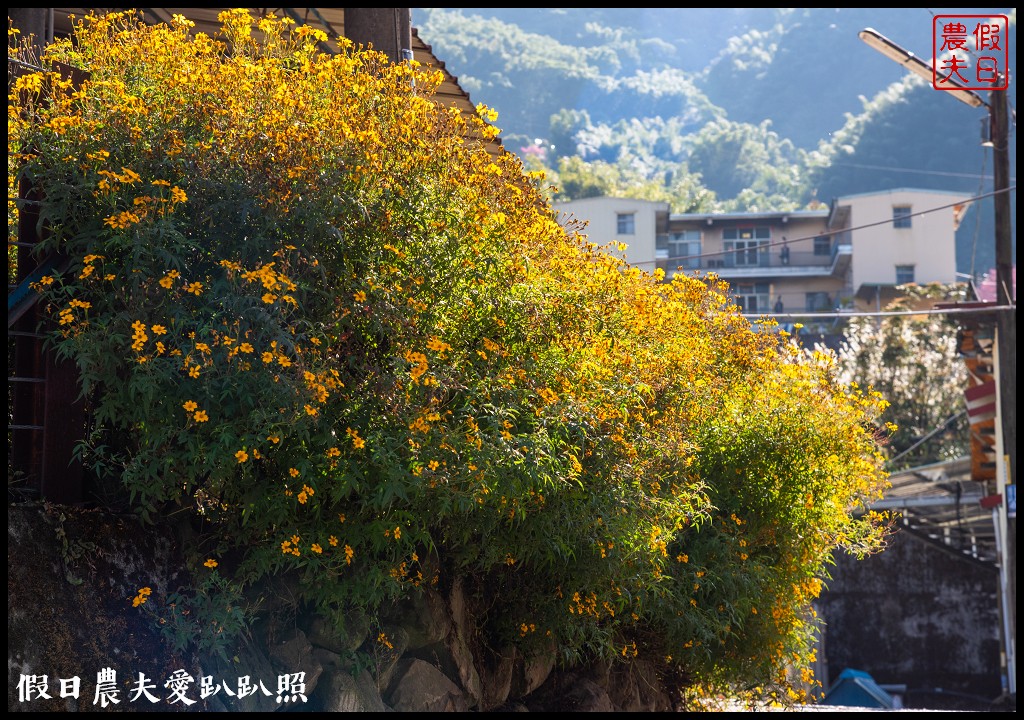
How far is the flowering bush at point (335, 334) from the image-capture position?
5.38 metres

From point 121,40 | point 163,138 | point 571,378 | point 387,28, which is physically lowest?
point 571,378

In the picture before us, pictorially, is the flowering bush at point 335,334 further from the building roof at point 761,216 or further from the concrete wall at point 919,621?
the building roof at point 761,216

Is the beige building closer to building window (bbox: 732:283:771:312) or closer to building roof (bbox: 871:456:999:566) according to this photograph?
building window (bbox: 732:283:771:312)

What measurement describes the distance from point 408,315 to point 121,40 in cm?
211

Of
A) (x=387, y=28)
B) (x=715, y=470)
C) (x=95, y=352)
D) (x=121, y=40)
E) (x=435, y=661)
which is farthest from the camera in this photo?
(x=387, y=28)

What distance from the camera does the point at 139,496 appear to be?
589 centimetres

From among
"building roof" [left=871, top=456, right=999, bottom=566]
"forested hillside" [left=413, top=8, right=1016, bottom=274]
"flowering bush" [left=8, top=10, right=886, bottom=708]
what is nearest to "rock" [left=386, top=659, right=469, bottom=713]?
"flowering bush" [left=8, top=10, right=886, bottom=708]

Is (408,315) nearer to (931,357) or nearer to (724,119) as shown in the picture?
(931,357)

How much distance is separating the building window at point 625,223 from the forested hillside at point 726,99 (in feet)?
80.8

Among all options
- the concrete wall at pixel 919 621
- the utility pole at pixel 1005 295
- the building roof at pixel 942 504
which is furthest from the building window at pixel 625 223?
the utility pole at pixel 1005 295

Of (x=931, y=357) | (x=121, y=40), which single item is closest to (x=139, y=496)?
(x=121, y=40)

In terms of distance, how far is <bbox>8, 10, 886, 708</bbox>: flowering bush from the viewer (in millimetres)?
5375

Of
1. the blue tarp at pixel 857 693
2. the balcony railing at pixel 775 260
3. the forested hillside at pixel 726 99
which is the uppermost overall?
Result: the forested hillside at pixel 726 99

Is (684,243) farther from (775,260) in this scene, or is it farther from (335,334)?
(335,334)
